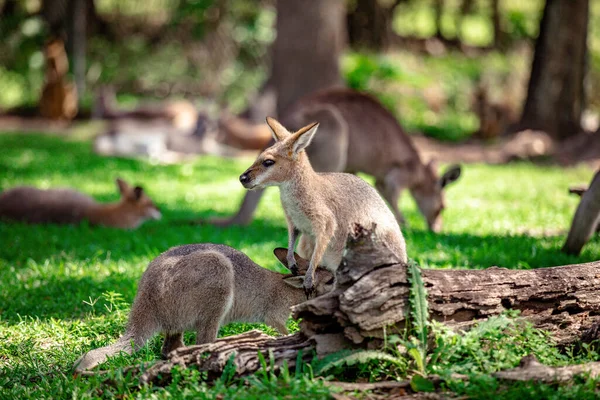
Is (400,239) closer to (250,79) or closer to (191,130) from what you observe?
(191,130)

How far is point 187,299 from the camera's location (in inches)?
159

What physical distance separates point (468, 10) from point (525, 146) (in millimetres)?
10593

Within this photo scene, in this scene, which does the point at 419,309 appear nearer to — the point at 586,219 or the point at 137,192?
the point at 586,219

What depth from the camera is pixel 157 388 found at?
3594 mm

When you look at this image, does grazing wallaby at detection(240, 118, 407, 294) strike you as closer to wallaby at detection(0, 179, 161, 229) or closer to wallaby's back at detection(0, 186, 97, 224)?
wallaby at detection(0, 179, 161, 229)

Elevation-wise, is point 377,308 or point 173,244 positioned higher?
point 377,308

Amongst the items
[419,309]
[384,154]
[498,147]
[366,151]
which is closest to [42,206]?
[366,151]

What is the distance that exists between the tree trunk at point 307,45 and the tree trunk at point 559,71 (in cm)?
389

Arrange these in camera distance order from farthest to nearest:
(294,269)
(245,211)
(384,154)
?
1. (384,154)
2. (245,211)
3. (294,269)

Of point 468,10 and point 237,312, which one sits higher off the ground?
point 468,10

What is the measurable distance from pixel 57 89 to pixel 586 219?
42.6 ft

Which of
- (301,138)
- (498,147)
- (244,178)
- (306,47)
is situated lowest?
(498,147)

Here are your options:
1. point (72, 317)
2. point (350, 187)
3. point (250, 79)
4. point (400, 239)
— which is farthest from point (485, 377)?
point (250, 79)

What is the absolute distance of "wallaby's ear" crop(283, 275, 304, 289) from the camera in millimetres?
4367
